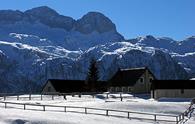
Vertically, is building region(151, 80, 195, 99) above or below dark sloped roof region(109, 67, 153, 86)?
below

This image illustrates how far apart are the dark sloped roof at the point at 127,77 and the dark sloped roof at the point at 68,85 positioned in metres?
11.3

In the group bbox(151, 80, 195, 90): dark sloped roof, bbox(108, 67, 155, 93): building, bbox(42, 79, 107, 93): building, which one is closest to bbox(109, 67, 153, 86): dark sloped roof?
bbox(108, 67, 155, 93): building

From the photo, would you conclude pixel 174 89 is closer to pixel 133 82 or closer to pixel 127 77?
pixel 133 82

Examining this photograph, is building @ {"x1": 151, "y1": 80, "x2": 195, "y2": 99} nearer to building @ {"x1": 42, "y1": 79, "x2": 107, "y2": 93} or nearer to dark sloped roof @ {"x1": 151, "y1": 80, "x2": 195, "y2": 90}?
dark sloped roof @ {"x1": 151, "y1": 80, "x2": 195, "y2": 90}

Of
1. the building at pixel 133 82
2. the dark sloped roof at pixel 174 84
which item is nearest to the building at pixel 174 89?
the dark sloped roof at pixel 174 84

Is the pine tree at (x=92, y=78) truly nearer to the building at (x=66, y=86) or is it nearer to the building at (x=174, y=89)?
the building at (x=66, y=86)

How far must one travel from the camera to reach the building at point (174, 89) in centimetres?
9881

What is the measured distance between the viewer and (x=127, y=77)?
11906cm

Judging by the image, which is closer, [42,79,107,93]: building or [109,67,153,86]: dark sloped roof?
[109,67,153,86]: dark sloped roof

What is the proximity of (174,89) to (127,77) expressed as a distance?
2094 centimetres

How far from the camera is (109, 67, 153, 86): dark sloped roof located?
383 ft

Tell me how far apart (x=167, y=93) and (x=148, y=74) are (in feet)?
62.5

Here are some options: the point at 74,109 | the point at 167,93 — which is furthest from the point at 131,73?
the point at 74,109

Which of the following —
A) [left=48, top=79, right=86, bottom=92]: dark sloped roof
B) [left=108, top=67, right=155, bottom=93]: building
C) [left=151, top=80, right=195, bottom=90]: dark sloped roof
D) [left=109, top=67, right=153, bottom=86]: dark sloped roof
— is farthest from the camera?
[left=48, top=79, right=86, bottom=92]: dark sloped roof
